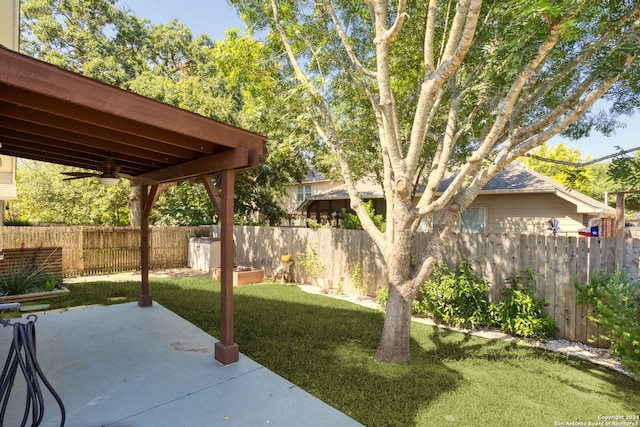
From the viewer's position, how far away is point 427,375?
12.0 feet

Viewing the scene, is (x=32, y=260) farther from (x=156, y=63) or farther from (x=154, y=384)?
(x=156, y=63)

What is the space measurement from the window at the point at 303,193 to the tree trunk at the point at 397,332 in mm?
16699

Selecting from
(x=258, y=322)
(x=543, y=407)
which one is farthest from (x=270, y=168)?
(x=543, y=407)

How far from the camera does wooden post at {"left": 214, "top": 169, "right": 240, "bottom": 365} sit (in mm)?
3787

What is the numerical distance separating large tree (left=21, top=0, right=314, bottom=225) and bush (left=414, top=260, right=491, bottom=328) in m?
6.28

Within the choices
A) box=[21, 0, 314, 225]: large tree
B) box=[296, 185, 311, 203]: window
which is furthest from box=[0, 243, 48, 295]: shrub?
box=[296, 185, 311, 203]: window

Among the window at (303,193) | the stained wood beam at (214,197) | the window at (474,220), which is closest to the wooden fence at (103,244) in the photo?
the stained wood beam at (214,197)

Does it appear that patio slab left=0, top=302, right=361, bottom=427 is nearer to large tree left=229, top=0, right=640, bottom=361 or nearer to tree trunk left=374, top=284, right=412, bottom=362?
tree trunk left=374, top=284, right=412, bottom=362

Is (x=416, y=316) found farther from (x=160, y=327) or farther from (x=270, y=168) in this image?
(x=270, y=168)

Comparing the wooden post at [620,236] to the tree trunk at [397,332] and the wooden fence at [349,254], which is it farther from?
the tree trunk at [397,332]

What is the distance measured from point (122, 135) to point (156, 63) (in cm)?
1457

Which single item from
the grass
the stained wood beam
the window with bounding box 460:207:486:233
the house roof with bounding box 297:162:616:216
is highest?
the house roof with bounding box 297:162:616:216

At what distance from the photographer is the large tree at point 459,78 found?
3.32 metres

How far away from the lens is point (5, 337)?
4473mm
